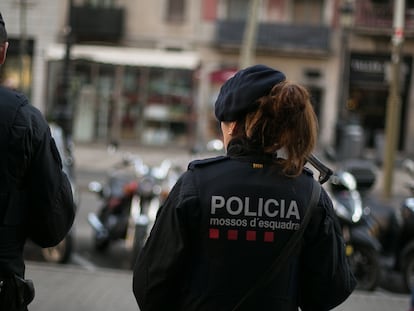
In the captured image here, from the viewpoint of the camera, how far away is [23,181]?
9.04ft

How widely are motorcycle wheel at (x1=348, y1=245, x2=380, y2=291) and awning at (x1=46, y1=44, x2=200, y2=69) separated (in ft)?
65.5

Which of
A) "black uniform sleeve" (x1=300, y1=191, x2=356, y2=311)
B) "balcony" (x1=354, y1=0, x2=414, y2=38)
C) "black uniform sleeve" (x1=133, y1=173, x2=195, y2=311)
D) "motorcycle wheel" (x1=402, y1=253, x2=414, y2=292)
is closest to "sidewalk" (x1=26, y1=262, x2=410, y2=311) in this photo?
"motorcycle wheel" (x1=402, y1=253, x2=414, y2=292)

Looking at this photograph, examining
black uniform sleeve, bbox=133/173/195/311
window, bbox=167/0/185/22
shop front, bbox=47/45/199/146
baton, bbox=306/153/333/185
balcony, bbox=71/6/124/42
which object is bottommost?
shop front, bbox=47/45/199/146

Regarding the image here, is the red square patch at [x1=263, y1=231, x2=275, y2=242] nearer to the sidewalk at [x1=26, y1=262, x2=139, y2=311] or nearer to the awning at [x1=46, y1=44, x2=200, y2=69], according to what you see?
the sidewalk at [x1=26, y1=262, x2=139, y2=311]

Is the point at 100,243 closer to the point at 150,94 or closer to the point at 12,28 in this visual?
the point at 150,94

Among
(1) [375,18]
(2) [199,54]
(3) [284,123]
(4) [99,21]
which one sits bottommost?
(2) [199,54]

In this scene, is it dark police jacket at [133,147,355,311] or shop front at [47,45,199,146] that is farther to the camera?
shop front at [47,45,199,146]

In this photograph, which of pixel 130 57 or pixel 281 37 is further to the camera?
pixel 281 37

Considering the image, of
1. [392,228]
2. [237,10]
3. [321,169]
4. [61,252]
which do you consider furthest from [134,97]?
[321,169]

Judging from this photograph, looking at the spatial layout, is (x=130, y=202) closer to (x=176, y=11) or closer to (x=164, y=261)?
(x=164, y=261)

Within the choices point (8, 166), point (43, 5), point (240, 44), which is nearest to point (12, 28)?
point (43, 5)

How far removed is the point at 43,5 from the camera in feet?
94.6

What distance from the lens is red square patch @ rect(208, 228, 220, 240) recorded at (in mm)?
2404

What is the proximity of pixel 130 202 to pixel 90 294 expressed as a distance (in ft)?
7.39
